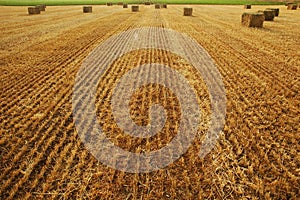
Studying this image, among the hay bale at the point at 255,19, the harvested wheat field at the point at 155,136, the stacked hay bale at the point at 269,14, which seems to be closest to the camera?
the harvested wheat field at the point at 155,136

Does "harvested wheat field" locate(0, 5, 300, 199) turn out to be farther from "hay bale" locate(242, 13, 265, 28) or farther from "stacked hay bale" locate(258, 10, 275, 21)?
"stacked hay bale" locate(258, 10, 275, 21)

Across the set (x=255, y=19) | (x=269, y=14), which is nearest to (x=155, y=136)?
(x=255, y=19)

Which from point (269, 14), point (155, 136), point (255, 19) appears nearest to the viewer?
point (155, 136)

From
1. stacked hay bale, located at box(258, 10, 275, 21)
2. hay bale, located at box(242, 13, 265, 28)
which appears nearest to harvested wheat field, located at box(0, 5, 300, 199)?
hay bale, located at box(242, 13, 265, 28)

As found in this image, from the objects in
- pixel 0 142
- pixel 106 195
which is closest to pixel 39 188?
pixel 106 195

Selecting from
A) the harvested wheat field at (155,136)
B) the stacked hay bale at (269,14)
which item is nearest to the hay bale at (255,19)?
the stacked hay bale at (269,14)

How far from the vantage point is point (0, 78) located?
707 cm

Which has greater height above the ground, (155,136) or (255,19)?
(255,19)

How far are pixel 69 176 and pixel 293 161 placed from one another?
371cm

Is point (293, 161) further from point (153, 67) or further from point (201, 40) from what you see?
point (201, 40)

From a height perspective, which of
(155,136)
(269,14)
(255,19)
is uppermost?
(269,14)

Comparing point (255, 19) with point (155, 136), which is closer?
point (155, 136)

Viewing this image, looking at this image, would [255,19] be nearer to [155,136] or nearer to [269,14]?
[269,14]

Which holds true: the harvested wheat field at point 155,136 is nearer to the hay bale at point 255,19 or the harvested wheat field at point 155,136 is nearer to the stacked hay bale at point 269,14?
the hay bale at point 255,19
